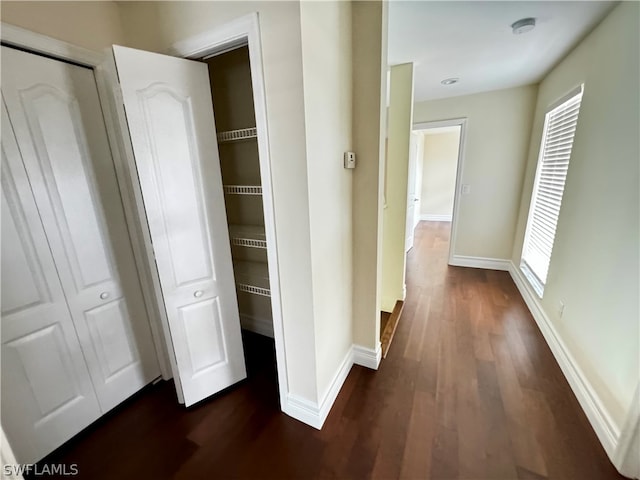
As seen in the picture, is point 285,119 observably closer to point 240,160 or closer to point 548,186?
point 240,160

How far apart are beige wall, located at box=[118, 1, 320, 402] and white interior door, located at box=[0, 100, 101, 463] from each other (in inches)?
33.3

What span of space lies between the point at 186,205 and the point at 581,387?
8.54ft

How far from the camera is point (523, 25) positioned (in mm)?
1875

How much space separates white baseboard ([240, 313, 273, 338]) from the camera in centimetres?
237

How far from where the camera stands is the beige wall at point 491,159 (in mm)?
3361

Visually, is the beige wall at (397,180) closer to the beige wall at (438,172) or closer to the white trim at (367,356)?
the white trim at (367,356)

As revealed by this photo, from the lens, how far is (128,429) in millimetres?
1553

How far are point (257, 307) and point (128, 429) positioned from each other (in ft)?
3.70

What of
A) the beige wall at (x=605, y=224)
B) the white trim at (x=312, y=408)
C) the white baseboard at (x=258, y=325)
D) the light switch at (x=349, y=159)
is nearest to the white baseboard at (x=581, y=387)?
the beige wall at (x=605, y=224)

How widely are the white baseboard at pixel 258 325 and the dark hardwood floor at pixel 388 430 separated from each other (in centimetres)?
21

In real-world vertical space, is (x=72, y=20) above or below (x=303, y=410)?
above

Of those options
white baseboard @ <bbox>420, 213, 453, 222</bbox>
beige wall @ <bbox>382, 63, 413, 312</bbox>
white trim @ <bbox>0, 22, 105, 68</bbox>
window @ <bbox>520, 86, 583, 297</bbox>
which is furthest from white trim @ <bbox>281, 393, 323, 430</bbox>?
white baseboard @ <bbox>420, 213, 453, 222</bbox>

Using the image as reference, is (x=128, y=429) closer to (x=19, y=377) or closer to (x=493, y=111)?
(x=19, y=377)

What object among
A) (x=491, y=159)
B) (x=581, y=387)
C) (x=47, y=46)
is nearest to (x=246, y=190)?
(x=47, y=46)
